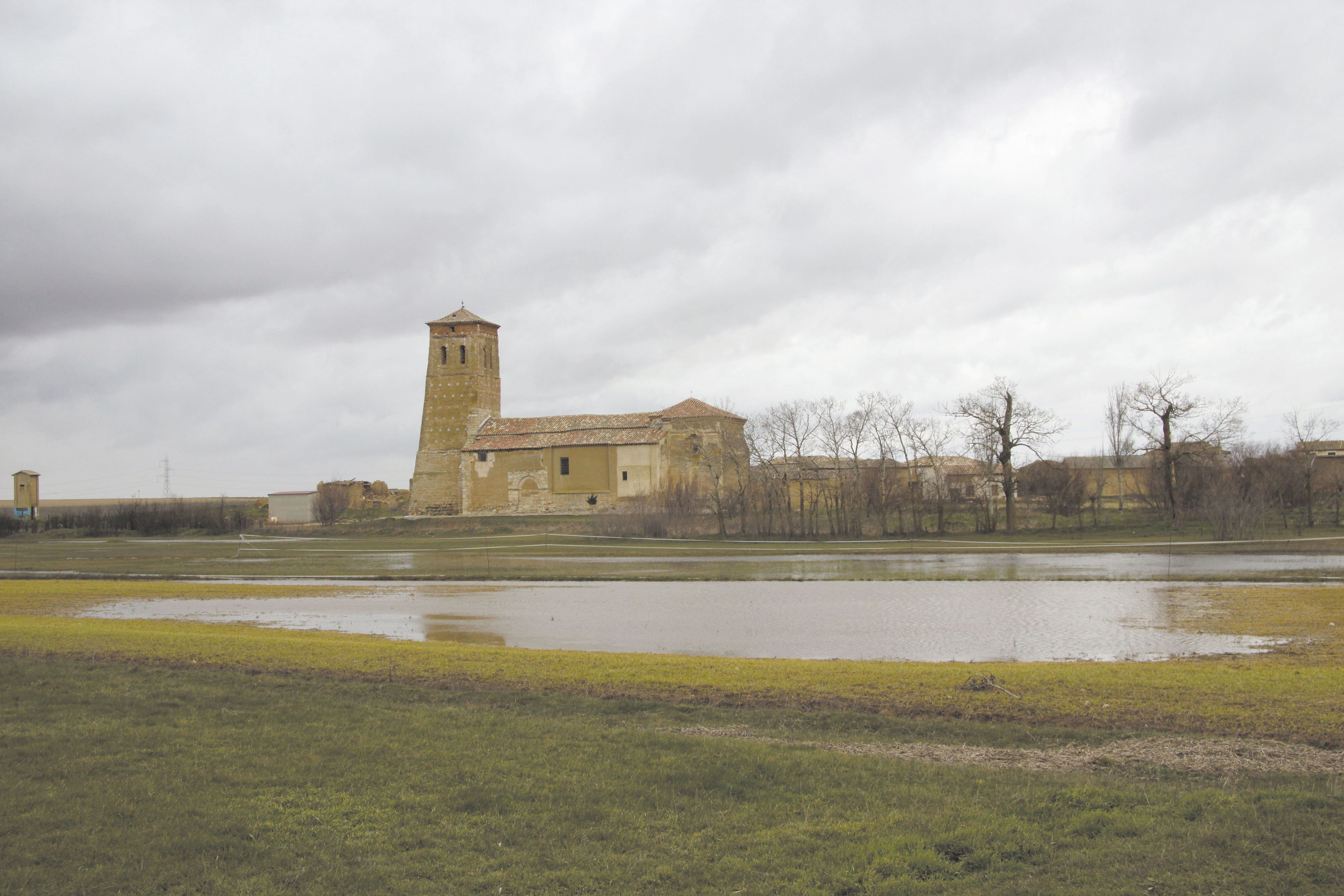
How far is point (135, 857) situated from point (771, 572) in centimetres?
2479

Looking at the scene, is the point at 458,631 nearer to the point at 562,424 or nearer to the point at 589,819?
the point at 589,819

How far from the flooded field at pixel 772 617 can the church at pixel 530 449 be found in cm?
3465

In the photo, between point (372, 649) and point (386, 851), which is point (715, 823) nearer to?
point (386, 851)

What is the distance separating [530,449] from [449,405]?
29.7 feet

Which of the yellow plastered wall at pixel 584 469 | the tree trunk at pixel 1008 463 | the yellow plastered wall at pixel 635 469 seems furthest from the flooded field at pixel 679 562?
the yellow plastered wall at pixel 584 469

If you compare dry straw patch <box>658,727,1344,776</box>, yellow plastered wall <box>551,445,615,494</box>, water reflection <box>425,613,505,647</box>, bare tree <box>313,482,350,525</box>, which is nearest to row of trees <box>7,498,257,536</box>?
bare tree <box>313,482,350,525</box>

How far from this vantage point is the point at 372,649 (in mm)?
A: 13648

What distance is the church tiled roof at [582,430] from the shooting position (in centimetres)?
6594

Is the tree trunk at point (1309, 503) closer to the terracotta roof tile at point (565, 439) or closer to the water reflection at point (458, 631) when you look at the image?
the terracotta roof tile at point (565, 439)

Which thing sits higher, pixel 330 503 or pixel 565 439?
pixel 565 439

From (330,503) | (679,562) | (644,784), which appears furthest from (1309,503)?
(330,503)

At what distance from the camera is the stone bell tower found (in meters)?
71.3

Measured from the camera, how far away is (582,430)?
68188 mm

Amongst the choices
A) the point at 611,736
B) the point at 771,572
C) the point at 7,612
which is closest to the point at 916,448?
the point at 771,572
